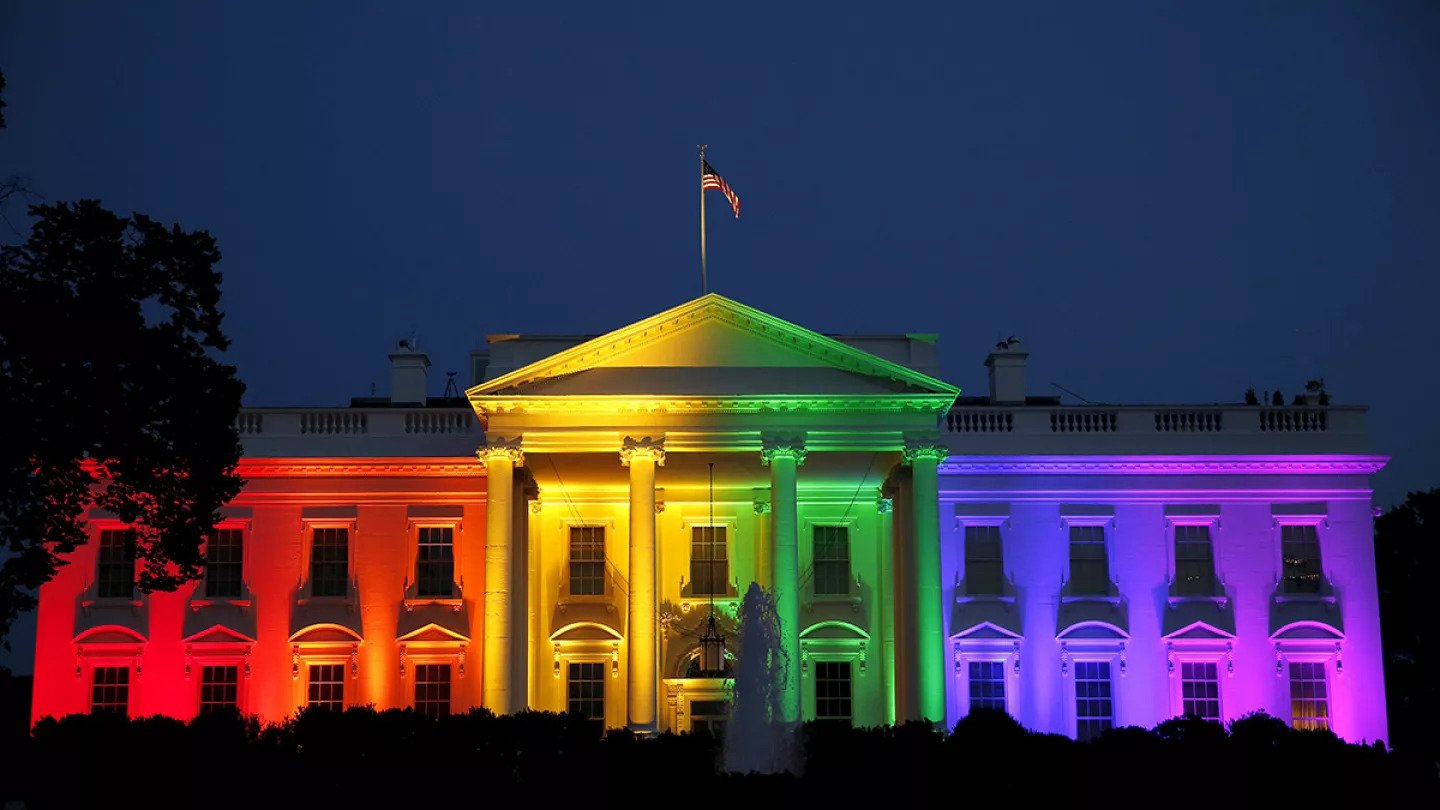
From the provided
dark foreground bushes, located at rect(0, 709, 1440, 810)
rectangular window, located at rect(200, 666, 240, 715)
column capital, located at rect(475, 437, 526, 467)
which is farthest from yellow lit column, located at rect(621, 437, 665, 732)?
rectangular window, located at rect(200, 666, 240, 715)

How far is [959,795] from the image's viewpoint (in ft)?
81.2

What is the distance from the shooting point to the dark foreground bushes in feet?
81.5

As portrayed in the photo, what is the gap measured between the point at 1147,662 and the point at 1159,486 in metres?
3.94

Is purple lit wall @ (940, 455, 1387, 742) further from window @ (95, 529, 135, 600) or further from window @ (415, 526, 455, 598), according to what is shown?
window @ (95, 529, 135, 600)

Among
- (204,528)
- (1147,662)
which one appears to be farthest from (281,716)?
(1147,662)

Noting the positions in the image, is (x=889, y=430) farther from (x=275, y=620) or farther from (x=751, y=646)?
(x=275, y=620)

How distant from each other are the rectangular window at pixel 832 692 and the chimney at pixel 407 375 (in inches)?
469

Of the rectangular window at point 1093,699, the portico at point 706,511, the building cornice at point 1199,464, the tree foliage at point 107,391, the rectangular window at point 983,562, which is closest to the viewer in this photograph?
the tree foliage at point 107,391

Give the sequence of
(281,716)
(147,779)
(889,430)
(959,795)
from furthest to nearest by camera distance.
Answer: (281,716) → (889,430) → (147,779) → (959,795)

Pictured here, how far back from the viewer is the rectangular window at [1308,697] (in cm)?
3647

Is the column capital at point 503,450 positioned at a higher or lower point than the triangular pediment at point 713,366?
lower

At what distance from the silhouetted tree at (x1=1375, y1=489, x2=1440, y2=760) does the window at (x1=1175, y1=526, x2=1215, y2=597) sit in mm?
9443

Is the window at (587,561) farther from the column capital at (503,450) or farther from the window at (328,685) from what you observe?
the window at (328,685)

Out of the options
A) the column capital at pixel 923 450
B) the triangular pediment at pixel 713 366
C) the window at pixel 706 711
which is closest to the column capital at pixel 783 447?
the triangular pediment at pixel 713 366
